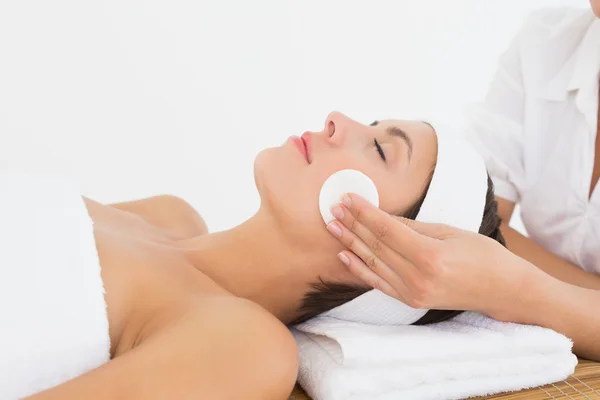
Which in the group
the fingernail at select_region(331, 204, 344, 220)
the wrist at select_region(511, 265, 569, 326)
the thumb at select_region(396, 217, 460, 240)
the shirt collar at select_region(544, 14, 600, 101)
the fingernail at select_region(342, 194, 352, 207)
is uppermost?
the shirt collar at select_region(544, 14, 600, 101)

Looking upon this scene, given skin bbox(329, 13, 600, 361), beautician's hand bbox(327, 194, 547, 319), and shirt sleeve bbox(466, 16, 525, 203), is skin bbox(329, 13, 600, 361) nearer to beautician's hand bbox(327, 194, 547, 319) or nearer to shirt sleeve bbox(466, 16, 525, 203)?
beautician's hand bbox(327, 194, 547, 319)

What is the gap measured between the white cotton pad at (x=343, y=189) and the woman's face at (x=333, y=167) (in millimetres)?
16

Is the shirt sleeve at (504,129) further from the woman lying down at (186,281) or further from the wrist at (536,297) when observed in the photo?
the wrist at (536,297)

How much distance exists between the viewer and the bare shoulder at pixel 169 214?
1896mm

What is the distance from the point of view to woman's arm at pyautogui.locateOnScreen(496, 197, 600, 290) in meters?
1.78

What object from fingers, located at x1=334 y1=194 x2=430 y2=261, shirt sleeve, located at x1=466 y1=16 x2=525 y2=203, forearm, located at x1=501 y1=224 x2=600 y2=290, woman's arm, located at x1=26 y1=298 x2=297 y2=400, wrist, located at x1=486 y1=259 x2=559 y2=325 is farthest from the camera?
shirt sleeve, located at x1=466 y1=16 x2=525 y2=203

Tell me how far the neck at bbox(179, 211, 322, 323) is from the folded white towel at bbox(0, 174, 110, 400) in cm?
32

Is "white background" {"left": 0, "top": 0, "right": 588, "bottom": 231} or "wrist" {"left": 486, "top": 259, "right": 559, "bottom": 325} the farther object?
"white background" {"left": 0, "top": 0, "right": 588, "bottom": 231}

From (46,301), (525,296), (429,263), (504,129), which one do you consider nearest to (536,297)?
(525,296)

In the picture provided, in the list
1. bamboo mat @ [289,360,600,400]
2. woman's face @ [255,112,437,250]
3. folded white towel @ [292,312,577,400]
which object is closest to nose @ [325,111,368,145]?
woman's face @ [255,112,437,250]

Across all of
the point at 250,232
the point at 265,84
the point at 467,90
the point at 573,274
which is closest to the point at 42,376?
the point at 250,232

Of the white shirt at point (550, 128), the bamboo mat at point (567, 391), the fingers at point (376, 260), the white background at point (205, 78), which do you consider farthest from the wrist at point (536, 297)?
the white background at point (205, 78)

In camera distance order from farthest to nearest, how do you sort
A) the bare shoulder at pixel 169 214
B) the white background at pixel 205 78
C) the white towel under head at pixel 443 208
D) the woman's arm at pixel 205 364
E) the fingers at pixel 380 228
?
the white background at pixel 205 78 → the bare shoulder at pixel 169 214 → the white towel under head at pixel 443 208 → the fingers at pixel 380 228 → the woman's arm at pixel 205 364

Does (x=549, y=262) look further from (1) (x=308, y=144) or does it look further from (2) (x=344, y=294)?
(1) (x=308, y=144)
